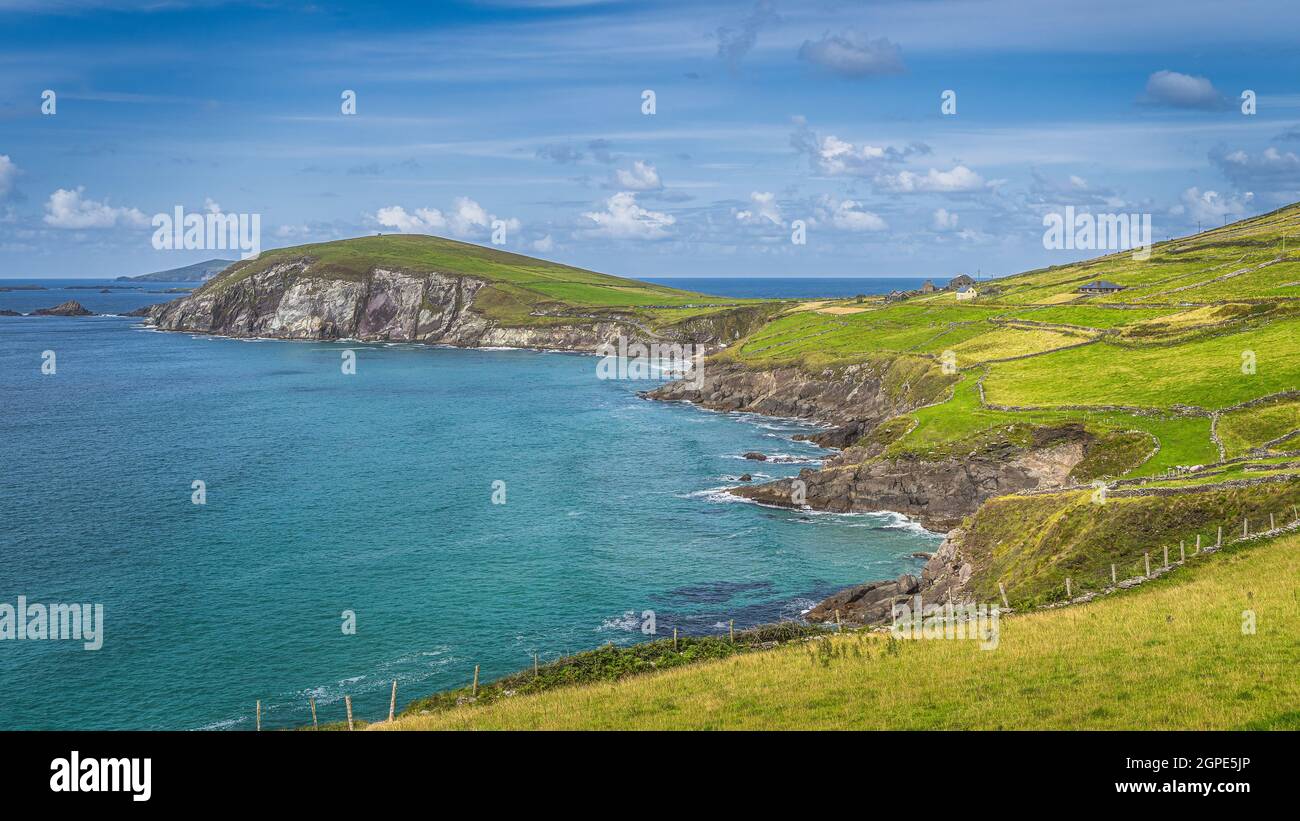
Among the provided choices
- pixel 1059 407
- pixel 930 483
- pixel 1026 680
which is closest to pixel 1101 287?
pixel 1059 407

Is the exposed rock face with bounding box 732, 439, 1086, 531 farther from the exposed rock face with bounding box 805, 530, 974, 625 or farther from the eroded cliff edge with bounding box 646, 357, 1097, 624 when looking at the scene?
the exposed rock face with bounding box 805, 530, 974, 625

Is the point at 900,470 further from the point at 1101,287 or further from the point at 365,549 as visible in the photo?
the point at 1101,287

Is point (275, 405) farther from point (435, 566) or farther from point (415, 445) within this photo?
point (435, 566)

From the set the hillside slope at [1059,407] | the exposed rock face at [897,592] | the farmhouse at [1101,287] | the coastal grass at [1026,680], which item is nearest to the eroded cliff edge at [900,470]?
the exposed rock face at [897,592]

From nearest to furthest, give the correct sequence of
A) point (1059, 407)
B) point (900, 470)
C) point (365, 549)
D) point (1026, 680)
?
point (1026, 680)
point (365, 549)
point (900, 470)
point (1059, 407)

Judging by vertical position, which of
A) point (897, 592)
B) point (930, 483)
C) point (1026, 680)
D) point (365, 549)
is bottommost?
point (897, 592)
